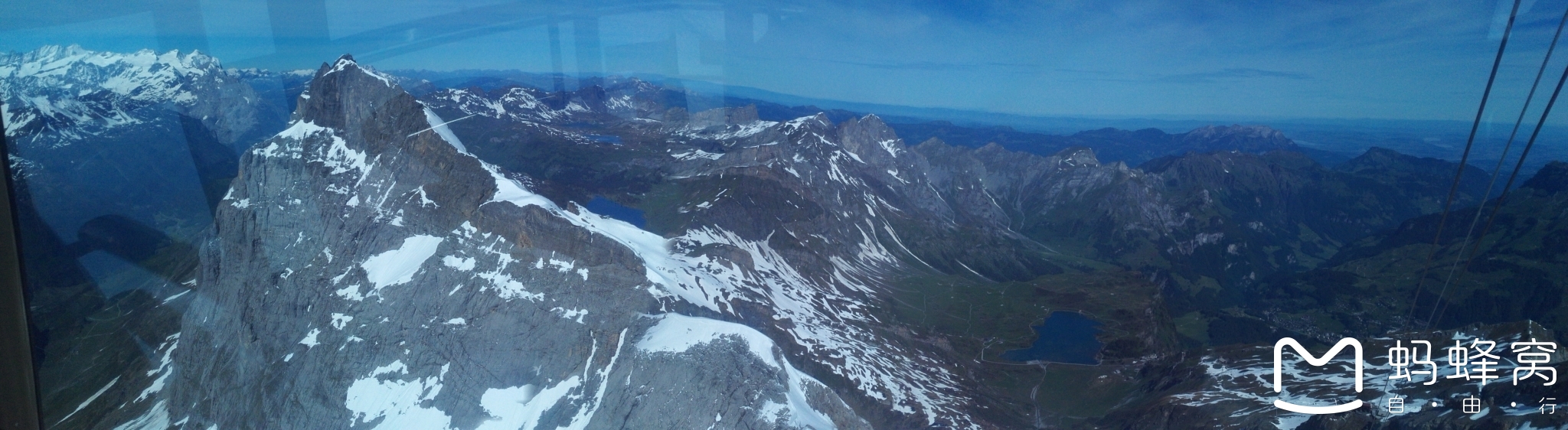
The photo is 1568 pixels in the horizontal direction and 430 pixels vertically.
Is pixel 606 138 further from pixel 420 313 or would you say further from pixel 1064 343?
pixel 420 313

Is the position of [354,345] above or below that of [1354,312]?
above

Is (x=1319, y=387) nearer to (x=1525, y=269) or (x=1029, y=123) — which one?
(x=1029, y=123)

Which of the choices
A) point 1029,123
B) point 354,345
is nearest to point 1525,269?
point 1029,123

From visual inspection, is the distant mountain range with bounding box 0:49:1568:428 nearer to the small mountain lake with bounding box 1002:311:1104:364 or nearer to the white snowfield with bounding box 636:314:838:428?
the white snowfield with bounding box 636:314:838:428

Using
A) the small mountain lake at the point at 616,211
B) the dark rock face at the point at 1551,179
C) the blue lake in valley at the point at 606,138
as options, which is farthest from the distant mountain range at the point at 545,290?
the blue lake in valley at the point at 606,138

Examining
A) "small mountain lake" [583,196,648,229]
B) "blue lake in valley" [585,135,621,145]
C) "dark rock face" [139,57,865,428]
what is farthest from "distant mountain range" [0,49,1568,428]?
"blue lake in valley" [585,135,621,145]

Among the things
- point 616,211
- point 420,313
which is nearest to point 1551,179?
point 420,313

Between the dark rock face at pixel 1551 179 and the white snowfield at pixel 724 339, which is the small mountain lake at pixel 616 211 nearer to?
the white snowfield at pixel 724 339
